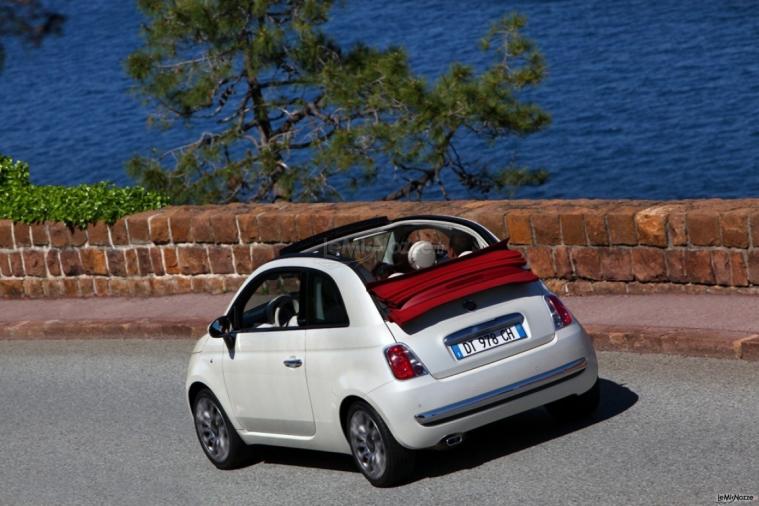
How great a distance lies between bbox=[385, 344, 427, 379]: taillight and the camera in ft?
29.9

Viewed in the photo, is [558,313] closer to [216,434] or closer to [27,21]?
[216,434]

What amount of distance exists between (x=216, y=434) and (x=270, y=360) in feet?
4.02

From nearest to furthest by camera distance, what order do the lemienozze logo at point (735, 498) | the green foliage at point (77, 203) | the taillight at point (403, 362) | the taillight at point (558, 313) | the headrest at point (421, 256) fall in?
the lemienozze logo at point (735, 498) < the taillight at point (403, 362) < the taillight at point (558, 313) < the headrest at point (421, 256) < the green foliage at point (77, 203)

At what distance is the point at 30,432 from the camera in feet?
43.5

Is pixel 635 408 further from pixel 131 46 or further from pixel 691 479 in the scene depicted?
pixel 131 46

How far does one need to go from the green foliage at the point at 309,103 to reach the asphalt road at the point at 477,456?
24.4ft

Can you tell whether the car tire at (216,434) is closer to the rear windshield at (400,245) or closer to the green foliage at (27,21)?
the rear windshield at (400,245)

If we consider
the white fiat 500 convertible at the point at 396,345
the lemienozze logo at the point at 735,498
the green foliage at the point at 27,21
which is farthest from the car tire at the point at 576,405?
the green foliage at the point at 27,21

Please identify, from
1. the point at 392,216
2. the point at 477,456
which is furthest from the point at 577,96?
the point at 477,456

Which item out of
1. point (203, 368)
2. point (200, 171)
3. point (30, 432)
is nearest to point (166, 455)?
point (203, 368)

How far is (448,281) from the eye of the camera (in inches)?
374

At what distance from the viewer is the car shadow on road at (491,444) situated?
33.0 ft

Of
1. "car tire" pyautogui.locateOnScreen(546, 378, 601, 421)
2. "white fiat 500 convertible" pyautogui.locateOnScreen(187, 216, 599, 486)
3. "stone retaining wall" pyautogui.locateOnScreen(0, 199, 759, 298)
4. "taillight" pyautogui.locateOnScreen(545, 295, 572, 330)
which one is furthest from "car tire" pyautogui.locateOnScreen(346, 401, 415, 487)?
"stone retaining wall" pyautogui.locateOnScreen(0, 199, 759, 298)

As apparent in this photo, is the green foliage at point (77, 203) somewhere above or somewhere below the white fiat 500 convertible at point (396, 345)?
below
